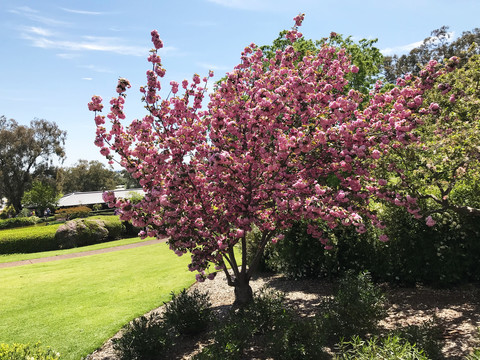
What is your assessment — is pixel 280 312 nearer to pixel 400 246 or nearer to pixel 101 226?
pixel 400 246

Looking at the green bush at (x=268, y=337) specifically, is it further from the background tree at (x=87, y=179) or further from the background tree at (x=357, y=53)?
the background tree at (x=87, y=179)

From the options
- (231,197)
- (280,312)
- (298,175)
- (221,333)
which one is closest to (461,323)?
(280,312)

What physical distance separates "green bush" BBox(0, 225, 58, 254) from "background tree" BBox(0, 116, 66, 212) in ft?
133

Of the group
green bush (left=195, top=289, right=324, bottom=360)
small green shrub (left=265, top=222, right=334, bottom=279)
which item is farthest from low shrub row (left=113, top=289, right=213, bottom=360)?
small green shrub (left=265, top=222, right=334, bottom=279)

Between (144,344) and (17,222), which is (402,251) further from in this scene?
(17,222)

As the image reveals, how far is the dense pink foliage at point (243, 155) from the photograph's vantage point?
546cm

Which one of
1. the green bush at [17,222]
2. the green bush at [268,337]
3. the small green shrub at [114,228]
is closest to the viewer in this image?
the green bush at [268,337]

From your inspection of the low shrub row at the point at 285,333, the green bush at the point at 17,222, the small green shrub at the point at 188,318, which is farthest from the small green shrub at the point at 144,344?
the green bush at the point at 17,222

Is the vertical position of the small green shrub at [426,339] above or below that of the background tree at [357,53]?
below

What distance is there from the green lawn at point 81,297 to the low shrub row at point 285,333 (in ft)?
5.21

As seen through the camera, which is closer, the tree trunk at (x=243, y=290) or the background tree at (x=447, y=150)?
the background tree at (x=447, y=150)

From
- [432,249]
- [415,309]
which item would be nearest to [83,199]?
[432,249]

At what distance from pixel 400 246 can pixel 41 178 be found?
2468 inches

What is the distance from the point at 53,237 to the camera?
2109 cm
